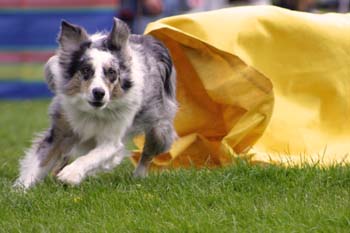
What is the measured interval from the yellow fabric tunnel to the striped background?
7927 millimetres

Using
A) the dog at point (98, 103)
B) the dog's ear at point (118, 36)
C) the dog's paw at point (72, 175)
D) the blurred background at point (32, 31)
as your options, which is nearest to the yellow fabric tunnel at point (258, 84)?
the dog at point (98, 103)

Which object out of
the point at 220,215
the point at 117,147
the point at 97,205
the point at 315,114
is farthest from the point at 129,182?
the point at 315,114

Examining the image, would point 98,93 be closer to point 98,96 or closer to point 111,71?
point 98,96

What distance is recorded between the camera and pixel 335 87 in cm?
771

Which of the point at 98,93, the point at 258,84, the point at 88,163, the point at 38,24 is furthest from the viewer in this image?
the point at 38,24

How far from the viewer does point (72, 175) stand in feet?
21.1

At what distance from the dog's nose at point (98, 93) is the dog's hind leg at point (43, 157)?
0.68 metres

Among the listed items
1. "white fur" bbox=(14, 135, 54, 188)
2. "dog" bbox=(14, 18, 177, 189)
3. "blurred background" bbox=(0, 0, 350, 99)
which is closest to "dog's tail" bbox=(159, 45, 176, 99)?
"dog" bbox=(14, 18, 177, 189)

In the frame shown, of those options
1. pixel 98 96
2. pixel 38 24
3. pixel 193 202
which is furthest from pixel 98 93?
pixel 38 24

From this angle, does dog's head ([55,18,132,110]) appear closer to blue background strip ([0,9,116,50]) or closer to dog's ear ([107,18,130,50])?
dog's ear ([107,18,130,50])

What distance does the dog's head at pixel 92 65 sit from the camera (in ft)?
21.0

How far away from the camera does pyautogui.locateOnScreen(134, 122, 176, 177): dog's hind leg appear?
7117mm

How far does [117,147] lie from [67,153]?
1.40 ft

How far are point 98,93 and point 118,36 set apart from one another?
0.49 m
